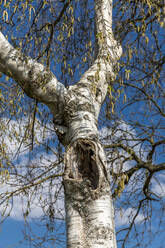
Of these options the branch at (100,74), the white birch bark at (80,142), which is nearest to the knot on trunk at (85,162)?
the white birch bark at (80,142)

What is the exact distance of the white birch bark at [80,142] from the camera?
7.80ft

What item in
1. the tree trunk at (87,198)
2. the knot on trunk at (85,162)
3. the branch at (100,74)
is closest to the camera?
the tree trunk at (87,198)

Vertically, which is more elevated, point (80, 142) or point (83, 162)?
point (80, 142)

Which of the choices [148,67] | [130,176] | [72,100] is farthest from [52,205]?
[148,67]

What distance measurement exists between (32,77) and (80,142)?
841 mm

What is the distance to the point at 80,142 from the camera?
2.66 meters

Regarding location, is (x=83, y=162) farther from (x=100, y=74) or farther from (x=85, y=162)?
(x=100, y=74)

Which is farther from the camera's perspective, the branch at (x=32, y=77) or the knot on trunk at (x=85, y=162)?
the branch at (x=32, y=77)

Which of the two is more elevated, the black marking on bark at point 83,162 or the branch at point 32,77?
the branch at point 32,77

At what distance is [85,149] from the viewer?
2662mm

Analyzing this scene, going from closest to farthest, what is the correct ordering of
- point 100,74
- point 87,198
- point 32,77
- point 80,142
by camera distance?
point 87,198 < point 80,142 < point 32,77 < point 100,74

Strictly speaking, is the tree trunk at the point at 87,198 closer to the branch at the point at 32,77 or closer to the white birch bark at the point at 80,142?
the white birch bark at the point at 80,142

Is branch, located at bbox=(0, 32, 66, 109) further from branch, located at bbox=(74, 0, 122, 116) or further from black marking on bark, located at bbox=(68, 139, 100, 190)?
black marking on bark, located at bbox=(68, 139, 100, 190)

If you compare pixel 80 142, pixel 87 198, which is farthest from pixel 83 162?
pixel 87 198
